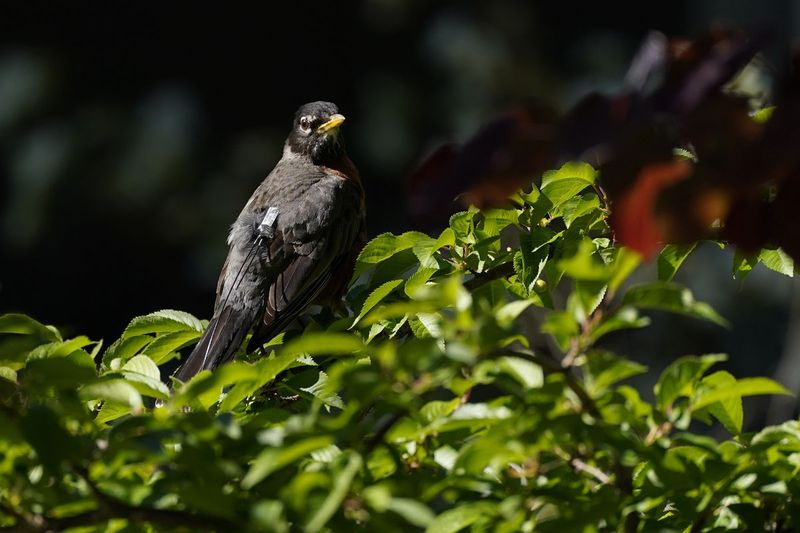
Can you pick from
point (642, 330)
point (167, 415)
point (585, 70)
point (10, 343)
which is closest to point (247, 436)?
point (167, 415)

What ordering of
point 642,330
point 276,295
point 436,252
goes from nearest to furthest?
point 436,252 < point 276,295 < point 642,330

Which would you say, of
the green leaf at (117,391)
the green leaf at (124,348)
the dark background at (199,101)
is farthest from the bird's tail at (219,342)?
the dark background at (199,101)

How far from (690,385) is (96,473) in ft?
1.83

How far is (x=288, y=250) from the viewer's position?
3324mm

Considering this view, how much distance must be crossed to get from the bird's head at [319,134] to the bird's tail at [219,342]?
1034 millimetres

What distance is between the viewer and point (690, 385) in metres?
1.12

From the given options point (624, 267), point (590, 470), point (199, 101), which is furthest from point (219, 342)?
point (199, 101)

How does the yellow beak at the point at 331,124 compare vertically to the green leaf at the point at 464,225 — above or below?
below

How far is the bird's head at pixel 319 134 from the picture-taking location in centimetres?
388

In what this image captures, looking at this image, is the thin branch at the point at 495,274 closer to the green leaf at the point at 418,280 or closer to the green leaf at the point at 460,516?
the green leaf at the point at 418,280

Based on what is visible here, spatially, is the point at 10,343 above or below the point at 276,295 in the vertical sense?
above

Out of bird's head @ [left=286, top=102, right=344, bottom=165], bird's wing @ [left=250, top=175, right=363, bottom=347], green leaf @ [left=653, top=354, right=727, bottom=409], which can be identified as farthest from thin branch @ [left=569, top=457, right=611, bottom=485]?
bird's head @ [left=286, top=102, right=344, bottom=165]

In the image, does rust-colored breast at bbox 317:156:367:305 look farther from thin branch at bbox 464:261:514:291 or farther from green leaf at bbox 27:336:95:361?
green leaf at bbox 27:336:95:361

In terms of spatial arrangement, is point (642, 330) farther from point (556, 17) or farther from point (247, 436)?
point (247, 436)
